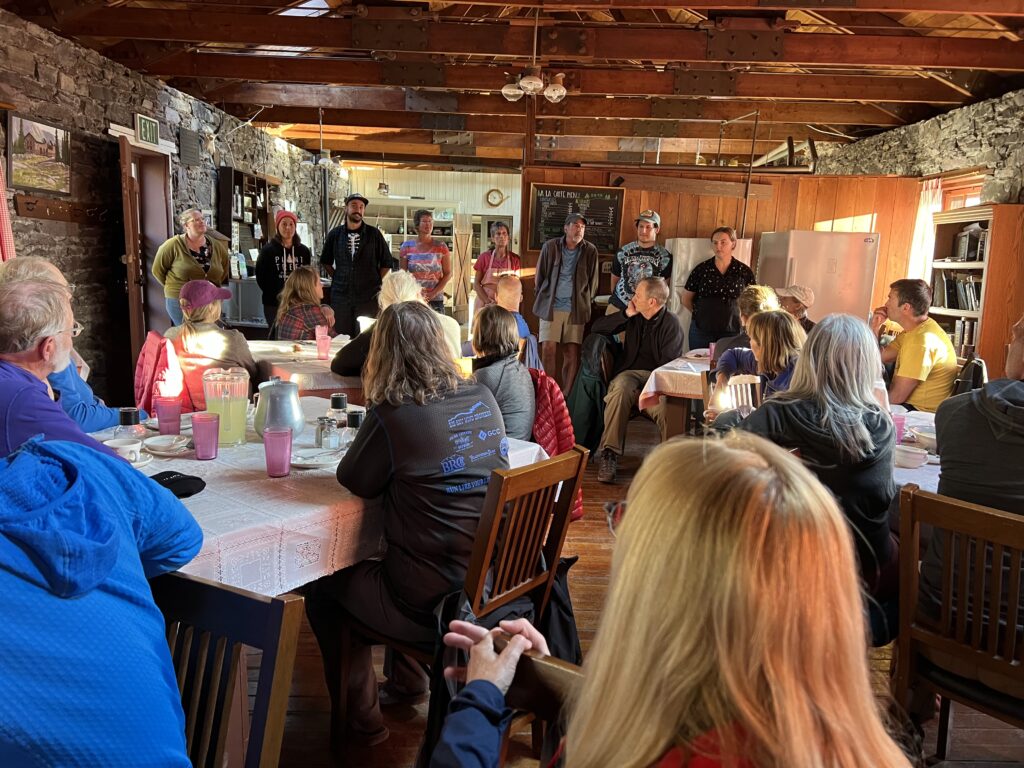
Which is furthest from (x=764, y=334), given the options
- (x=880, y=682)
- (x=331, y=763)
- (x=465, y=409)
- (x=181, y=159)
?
(x=181, y=159)

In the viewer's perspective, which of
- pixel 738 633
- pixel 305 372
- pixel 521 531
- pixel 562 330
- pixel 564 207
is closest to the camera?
pixel 738 633

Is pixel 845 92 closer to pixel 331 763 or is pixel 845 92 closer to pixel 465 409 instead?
pixel 465 409

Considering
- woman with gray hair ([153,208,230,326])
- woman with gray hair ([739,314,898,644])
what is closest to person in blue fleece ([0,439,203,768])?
woman with gray hair ([739,314,898,644])

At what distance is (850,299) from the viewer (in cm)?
792

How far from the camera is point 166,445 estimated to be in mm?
2287

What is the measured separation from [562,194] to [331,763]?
22.2ft

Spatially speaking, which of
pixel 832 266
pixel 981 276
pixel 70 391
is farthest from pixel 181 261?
pixel 981 276

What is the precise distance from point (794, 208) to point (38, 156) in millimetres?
7136

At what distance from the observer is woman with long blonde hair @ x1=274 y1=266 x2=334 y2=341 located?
15.5ft

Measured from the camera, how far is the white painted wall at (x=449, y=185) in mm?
15008

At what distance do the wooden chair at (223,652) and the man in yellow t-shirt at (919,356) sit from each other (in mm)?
3549

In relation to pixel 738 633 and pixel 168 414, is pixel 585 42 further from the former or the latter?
pixel 738 633

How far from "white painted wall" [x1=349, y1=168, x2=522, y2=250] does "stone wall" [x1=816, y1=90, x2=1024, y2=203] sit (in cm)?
739

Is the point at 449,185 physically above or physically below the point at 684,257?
above
